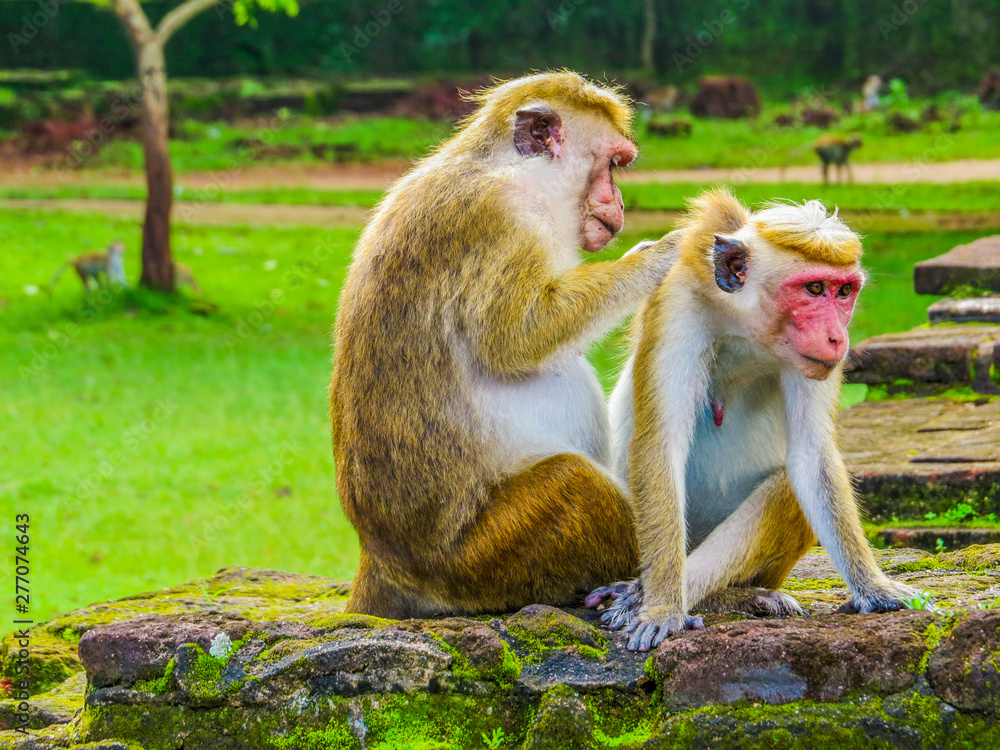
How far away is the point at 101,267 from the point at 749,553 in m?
12.3

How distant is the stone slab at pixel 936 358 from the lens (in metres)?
5.57

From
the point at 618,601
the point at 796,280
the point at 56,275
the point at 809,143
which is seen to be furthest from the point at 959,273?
the point at 809,143

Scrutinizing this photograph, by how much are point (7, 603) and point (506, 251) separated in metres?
4.80

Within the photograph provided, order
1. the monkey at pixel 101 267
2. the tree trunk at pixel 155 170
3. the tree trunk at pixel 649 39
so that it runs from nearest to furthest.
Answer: the tree trunk at pixel 155 170 → the monkey at pixel 101 267 → the tree trunk at pixel 649 39

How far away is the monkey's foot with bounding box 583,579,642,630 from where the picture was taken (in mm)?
3066

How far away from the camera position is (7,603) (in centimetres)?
685

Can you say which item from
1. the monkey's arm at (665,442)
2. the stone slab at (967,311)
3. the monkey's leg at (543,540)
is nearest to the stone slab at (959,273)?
the stone slab at (967,311)

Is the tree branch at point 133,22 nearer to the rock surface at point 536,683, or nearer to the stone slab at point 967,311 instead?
the stone slab at point 967,311

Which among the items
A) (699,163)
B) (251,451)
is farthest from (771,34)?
(251,451)

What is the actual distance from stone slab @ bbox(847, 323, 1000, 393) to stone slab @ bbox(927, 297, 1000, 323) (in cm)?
20

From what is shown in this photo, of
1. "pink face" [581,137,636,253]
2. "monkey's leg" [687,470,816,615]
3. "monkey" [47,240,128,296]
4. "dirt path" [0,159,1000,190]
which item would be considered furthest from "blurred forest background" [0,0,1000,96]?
"monkey's leg" [687,470,816,615]

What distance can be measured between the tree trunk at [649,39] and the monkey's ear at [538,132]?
2163 cm

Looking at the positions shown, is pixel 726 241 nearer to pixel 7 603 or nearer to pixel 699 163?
pixel 7 603

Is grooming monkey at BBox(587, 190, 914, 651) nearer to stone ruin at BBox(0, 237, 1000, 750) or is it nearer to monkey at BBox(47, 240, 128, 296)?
stone ruin at BBox(0, 237, 1000, 750)
